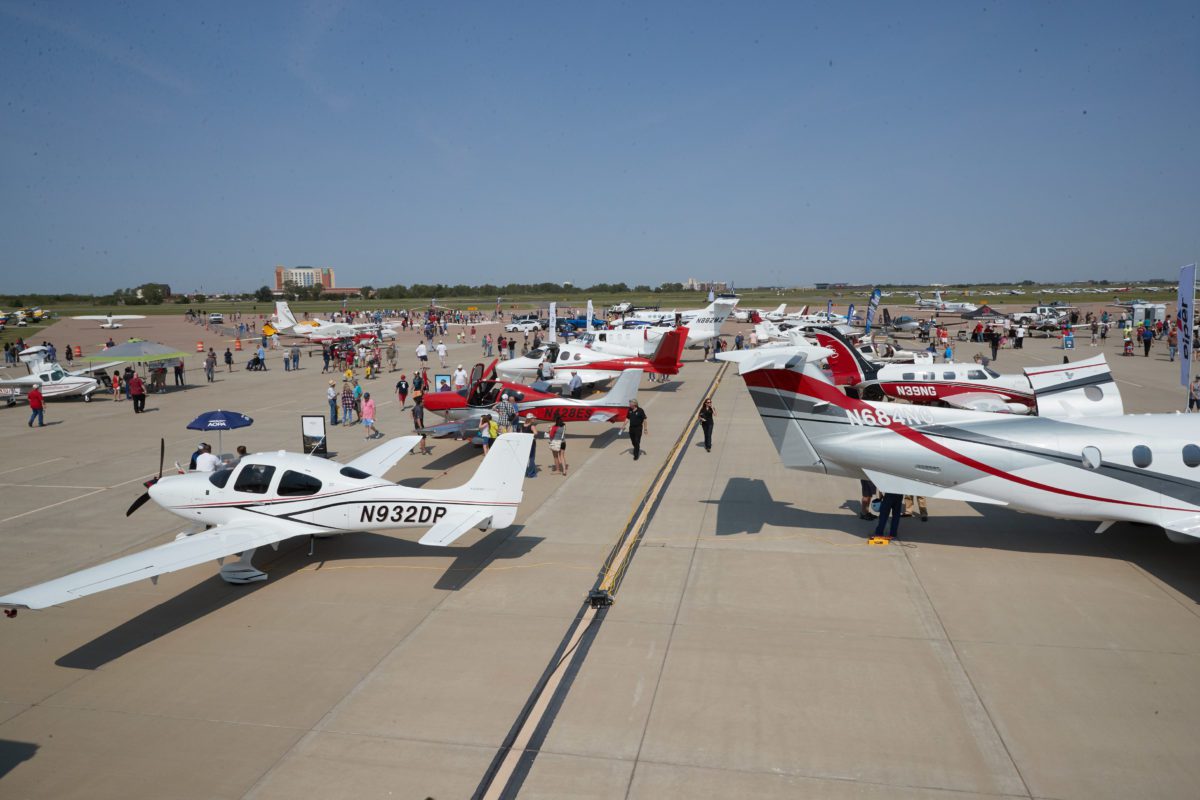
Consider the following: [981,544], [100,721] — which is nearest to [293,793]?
[100,721]

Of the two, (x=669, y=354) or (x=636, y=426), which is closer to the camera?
(x=636, y=426)

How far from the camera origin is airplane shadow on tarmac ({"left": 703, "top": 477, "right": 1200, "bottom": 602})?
1097 centimetres

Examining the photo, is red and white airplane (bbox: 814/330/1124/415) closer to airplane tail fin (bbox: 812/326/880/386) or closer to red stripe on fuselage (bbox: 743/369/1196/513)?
airplane tail fin (bbox: 812/326/880/386)

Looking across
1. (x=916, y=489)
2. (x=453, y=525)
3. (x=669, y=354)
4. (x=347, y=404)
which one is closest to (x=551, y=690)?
(x=453, y=525)

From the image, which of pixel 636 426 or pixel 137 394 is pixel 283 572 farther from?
pixel 137 394

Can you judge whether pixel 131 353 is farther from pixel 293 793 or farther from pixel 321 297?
pixel 321 297

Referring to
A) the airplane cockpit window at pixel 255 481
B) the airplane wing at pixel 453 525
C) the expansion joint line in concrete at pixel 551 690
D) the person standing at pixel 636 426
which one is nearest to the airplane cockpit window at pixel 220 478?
the airplane cockpit window at pixel 255 481

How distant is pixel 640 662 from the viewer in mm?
8141

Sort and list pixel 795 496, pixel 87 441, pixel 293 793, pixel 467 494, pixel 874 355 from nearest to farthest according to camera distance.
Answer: pixel 293 793 < pixel 467 494 < pixel 795 496 < pixel 87 441 < pixel 874 355

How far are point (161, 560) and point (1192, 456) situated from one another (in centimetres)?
→ 1440

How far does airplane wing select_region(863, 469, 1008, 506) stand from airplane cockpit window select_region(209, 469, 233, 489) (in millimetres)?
10067

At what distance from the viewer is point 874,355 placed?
3747cm

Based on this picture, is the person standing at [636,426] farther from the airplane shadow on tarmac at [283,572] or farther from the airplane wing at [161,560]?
the airplane wing at [161,560]

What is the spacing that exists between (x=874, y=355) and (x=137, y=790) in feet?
121
